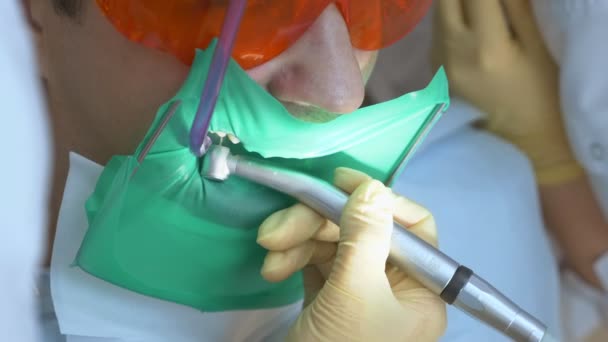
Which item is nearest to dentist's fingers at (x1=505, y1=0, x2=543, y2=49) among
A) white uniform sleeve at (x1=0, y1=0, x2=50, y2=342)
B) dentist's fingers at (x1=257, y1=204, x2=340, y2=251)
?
dentist's fingers at (x1=257, y1=204, x2=340, y2=251)

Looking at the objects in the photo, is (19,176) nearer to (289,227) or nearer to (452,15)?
(289,227)

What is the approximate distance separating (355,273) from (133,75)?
28 cm

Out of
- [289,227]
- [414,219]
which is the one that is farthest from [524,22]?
[289,227]

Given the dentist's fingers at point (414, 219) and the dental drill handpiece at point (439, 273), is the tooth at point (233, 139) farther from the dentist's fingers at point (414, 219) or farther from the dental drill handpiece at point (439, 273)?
the dentist's fingers at point (414, 219)

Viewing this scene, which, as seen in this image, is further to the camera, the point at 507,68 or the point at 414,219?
the point at 507,68

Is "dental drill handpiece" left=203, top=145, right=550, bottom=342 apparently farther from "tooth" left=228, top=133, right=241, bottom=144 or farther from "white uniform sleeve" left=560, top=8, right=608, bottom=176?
"white uniform sleeve" left=560, top=8, right=608, bottom=176

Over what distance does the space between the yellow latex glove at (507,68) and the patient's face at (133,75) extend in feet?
1.62

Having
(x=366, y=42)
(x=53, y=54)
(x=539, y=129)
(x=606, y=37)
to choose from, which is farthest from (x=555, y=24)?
(x=53, y=54)

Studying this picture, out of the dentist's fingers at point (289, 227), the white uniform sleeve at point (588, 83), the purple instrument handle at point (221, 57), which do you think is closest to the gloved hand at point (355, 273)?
the dentist's fingers at point (289, 227)

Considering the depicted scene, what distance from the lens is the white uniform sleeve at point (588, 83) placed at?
99 cm

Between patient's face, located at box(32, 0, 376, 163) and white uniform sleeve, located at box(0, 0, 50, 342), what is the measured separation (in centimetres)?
5

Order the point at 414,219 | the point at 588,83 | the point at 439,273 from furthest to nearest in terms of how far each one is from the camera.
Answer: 1. the point at 588,83
2. the point at 414,219
3. the point at 439,273

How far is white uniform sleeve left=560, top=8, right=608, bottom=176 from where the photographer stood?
3.26 ft

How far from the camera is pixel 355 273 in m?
0.63
